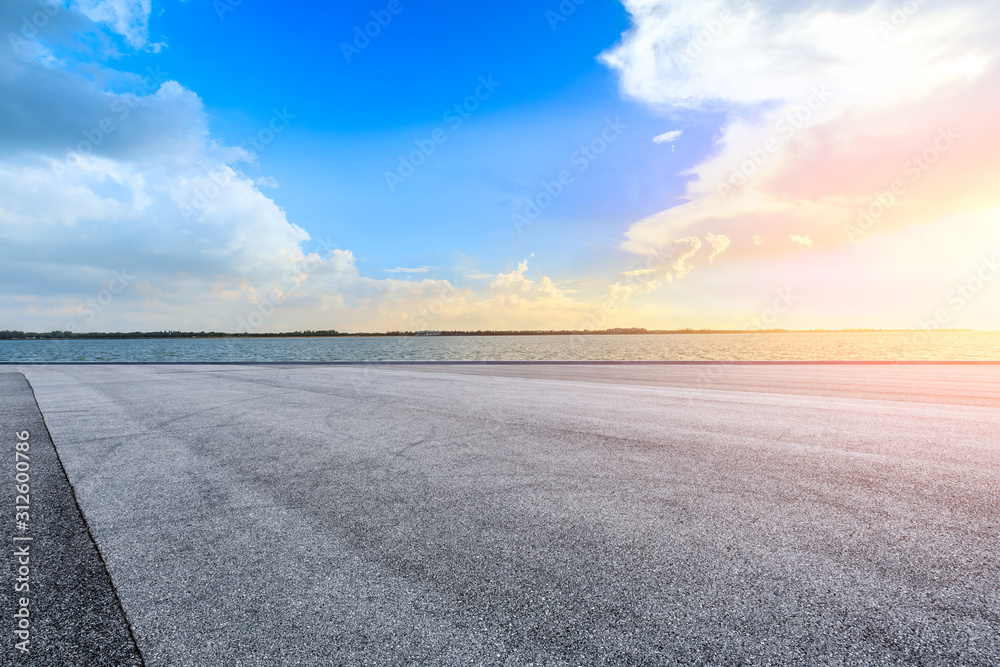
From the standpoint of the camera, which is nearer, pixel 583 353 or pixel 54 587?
pixel 54 587

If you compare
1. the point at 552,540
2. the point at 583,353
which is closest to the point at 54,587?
the point at 552,540

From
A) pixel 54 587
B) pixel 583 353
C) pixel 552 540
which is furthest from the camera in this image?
pixel 583 353

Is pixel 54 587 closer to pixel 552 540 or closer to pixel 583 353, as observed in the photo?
pixel 552 540

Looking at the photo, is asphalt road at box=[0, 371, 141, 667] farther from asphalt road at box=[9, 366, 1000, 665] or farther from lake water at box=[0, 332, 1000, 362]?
lake water at box=[0, 332, 1000, 362]

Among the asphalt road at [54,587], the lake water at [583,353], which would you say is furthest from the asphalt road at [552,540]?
the lake water at [583,353]

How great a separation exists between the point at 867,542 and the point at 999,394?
1339cm

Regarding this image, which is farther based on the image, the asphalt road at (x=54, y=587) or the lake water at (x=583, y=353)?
the lake water at (x=583, y=353)

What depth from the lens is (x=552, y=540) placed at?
3766mm

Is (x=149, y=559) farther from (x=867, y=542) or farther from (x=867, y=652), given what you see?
(x=867, y=542)

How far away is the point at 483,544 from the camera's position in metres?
3.70

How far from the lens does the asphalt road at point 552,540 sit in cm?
256

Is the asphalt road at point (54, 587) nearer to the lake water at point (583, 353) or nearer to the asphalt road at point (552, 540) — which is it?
the asphalt road at point (552, 540)

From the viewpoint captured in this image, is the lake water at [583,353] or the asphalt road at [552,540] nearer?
the asphalt road at [552,540]

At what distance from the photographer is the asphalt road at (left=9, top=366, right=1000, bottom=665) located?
2.56 metres
